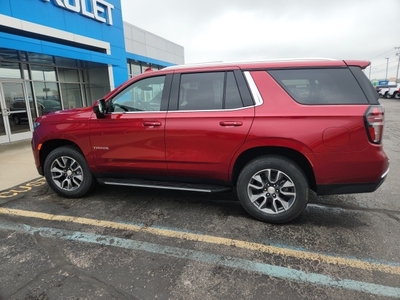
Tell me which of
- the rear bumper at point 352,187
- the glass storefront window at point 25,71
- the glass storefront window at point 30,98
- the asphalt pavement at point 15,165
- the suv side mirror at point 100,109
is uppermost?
the glass storefront window at point 25,71

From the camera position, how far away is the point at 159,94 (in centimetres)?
362

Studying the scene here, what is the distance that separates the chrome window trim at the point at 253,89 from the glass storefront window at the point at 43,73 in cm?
975

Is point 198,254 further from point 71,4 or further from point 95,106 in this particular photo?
point 71,4

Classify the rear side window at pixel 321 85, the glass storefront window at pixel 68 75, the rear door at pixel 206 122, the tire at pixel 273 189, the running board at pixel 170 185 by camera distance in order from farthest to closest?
the glass storefront window at pixel 68 75 < the running board at pixel 170 185 < the rear door at pixel 206 122 < the tire at pixel 273 189 < the rear side window at pixel 321 85

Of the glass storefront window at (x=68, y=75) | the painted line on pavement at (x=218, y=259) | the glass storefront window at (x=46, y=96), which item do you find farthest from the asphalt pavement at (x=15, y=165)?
the glass storefront window at (x=68, y=75)

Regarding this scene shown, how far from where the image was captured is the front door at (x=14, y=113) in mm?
8945

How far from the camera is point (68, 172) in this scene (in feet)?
13.5

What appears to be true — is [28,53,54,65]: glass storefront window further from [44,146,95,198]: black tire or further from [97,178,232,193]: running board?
[97,178,232,193]: running board

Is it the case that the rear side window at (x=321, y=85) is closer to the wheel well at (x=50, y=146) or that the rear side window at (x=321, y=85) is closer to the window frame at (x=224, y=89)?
the window frame at (x=224, y=89)

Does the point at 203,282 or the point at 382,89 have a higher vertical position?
the point at 382,89

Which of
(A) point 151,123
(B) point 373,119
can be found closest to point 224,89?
(A) point 151,123

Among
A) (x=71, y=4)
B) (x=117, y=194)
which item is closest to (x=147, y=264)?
(x=117, y=194)

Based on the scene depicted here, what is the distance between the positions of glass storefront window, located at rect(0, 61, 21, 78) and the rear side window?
31.2 ft

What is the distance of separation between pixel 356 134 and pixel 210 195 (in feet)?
7.40
